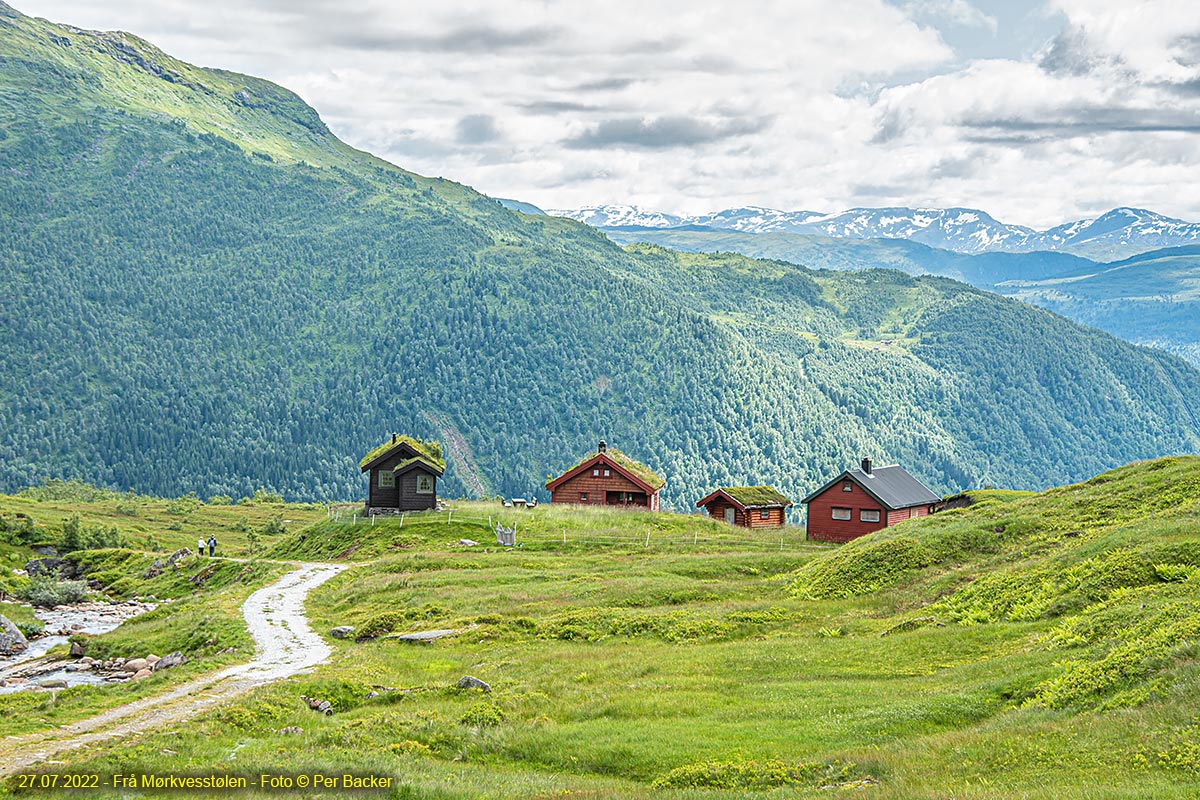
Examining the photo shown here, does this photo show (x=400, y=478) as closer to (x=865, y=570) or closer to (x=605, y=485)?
(x=605, y=485)

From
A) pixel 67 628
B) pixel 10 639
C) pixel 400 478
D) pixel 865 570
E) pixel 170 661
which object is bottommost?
pixel 67 628

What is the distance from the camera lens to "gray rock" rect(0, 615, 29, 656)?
52.8 m

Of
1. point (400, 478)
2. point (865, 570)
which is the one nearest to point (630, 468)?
point (400, 478)

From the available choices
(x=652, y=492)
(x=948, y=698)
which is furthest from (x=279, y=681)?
(x=652, y=492)

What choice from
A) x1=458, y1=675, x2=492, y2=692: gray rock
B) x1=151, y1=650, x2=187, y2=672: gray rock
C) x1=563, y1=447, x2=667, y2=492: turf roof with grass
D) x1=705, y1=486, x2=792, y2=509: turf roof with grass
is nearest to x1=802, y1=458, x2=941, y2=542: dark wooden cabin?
x1=705, y1=486, x2=792, y2=509: turf roof with grass

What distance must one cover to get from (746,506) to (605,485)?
16356 mm

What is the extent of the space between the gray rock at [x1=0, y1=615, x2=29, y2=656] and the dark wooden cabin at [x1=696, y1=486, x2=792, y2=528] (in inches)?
2603

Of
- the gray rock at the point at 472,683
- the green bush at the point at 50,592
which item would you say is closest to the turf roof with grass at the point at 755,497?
the green bush at the point at 50,592

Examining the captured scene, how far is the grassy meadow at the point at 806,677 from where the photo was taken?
20.5m

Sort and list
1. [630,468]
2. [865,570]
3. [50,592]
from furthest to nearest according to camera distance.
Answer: [630,468]
[50,592]
[865,570]

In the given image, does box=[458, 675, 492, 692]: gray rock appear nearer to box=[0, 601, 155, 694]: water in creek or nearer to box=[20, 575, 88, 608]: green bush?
box=[0, 601, 155, 694]: water in creek

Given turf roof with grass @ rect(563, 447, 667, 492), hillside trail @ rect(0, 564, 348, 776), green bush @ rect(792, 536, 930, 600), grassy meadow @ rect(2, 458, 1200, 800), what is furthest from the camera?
turf roof with grass @ rect(563, 447, 667, 492)

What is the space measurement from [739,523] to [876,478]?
16.2m

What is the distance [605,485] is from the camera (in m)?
114
